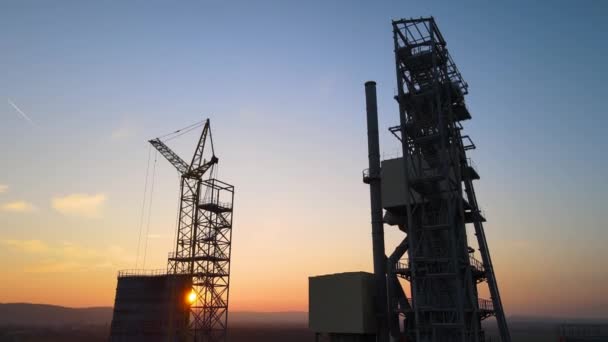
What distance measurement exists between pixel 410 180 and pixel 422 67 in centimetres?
1153

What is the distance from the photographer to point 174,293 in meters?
52.0

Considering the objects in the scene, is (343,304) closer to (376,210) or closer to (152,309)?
(376,210)

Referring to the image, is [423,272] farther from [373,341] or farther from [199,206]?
[199,206]

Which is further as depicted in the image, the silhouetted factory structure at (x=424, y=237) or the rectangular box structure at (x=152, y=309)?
the rectangular box structure at (x=152, y=309)

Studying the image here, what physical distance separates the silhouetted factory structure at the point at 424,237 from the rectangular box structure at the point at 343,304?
8 cm

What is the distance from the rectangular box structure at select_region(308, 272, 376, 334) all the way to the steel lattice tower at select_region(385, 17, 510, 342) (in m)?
2.30

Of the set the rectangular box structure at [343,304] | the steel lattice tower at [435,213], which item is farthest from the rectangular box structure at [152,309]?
the steel lattice tower at [435,213]

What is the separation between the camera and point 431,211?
36375 mm

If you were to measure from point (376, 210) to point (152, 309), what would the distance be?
103ft

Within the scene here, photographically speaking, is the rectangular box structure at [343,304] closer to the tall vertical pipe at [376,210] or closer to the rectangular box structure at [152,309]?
the tall vertical pipe at [376,210]

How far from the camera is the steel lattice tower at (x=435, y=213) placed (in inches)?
1284

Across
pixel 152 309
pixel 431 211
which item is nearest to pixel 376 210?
pixel 431 211

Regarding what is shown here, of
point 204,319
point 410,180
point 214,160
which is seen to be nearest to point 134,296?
point 204,319

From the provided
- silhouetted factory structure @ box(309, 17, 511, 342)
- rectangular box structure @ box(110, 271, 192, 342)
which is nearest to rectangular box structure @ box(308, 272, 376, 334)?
silhouetted factory structure @ box(309, 17, 511, 342)
